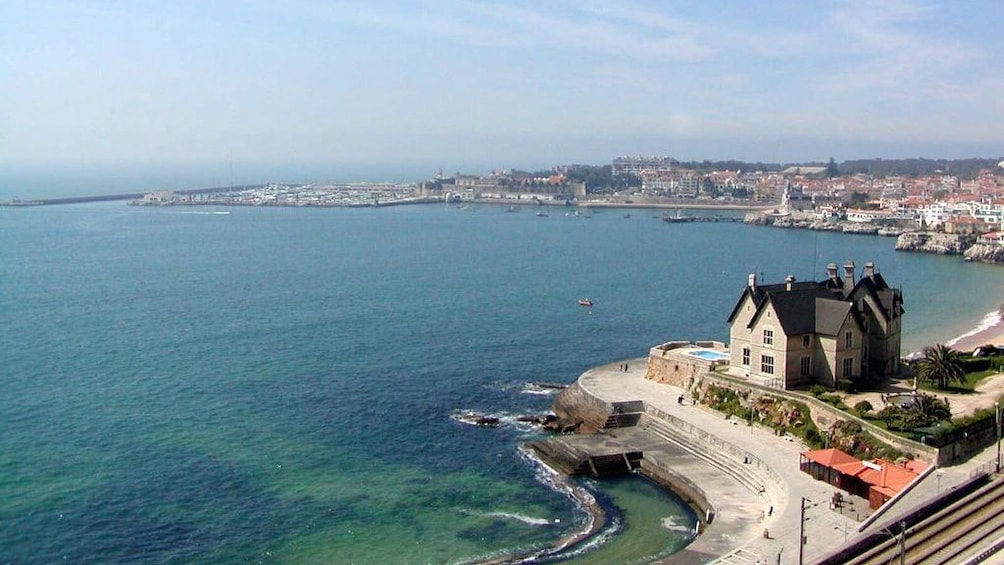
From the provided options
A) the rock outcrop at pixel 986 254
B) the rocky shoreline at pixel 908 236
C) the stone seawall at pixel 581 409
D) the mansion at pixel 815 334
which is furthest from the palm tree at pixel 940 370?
the rock outcrop at pixel 986 254

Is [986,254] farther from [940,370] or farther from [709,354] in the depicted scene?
[940,370]

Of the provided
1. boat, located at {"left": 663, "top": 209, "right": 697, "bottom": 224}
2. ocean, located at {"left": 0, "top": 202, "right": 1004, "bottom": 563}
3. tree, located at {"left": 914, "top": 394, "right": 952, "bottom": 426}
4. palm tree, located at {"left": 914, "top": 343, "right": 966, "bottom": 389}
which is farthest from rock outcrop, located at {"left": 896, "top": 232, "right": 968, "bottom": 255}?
tree, located at {"left": 914, "top": 394, "right": 952, "bottom": 426}

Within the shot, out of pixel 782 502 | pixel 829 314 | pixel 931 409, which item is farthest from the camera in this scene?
pixel 829 314

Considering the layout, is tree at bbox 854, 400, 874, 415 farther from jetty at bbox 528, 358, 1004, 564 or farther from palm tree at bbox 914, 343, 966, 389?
palm tree at bbox 914, 343, 966, 389

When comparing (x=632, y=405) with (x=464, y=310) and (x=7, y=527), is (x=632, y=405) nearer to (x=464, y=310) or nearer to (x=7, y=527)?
(x=7, y=527)

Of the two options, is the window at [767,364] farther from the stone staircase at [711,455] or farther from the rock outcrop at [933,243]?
the rock outcrop at [933,243]

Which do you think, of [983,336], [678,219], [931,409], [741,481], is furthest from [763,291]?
[678,219]
